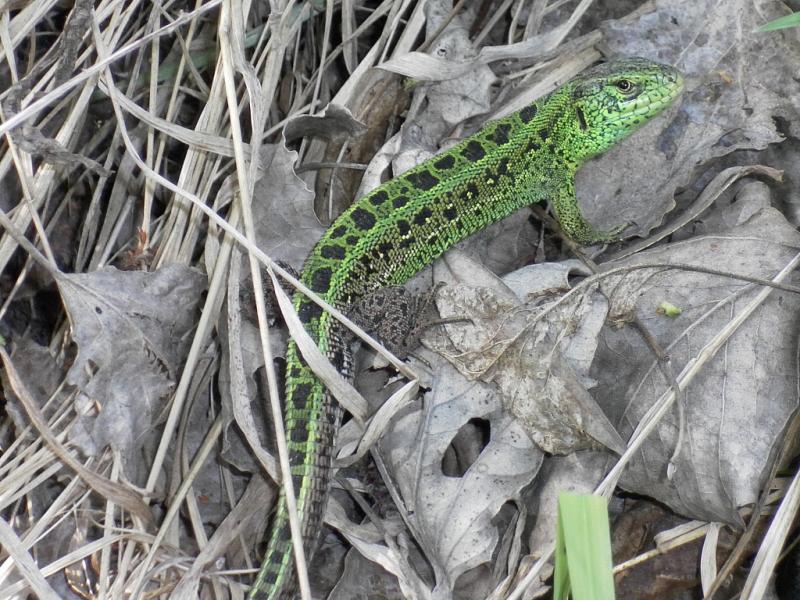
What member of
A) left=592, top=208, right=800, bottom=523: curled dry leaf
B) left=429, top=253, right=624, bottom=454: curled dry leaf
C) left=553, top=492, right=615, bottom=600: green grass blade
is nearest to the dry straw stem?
left=592, top=208, right=800, bottom=523: curled dry leaf

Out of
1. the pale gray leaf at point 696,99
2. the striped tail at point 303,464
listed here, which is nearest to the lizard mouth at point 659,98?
the pale gray leaf at point 696,99

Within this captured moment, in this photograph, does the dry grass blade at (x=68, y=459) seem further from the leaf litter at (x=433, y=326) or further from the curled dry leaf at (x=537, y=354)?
the curled dry leaf at (x=537, y=354)

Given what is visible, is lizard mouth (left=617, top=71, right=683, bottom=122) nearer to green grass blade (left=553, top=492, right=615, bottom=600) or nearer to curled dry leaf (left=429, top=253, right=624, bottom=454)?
curled dry leaf (left=429, top=253, right=624, bottom=454)

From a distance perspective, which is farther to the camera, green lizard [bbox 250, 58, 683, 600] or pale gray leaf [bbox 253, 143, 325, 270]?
pale gray leaf [bbox 253, 143, 325, 270]

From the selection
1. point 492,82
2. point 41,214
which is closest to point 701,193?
point 492,82

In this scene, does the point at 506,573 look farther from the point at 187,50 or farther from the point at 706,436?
the point at 187,50

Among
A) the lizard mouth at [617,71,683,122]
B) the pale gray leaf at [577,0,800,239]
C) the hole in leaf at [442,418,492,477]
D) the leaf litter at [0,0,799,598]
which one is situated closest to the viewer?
the leaf litter at [0,0,799,598]

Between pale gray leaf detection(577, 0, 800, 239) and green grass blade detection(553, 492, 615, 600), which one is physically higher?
pale gray leaf detection(577, 0, 800, 239)
